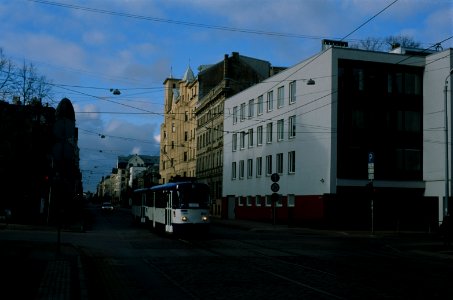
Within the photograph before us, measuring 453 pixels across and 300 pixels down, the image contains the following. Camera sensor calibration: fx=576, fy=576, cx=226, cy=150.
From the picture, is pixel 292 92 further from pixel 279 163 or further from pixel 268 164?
pixel 268 164

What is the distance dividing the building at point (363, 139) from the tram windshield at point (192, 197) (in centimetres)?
1517

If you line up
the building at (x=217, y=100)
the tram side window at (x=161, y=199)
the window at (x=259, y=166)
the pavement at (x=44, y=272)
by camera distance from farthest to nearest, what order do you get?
the building at (x=217, y=100)
the window at (x=259, y=166)
the tram side window at (x=161, y=199)
the pavement at (x=44, y=272)

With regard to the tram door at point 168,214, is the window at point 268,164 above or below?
above

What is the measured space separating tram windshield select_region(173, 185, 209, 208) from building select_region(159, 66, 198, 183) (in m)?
44.4

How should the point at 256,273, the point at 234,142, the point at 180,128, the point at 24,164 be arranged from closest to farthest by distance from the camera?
the point at 256,273, the point at 24,164, the point at 234,142, the point at 180,128

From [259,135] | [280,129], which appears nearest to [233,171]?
[259,135]

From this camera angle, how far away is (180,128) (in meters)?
93.0

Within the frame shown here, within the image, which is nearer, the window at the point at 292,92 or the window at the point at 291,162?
the window at the point at 291,162

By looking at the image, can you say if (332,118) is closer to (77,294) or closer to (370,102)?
(370,102)

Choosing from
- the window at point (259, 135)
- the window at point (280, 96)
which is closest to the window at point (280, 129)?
the window at point (280, 96)

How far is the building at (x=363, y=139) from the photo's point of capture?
138ft

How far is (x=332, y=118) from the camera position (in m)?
42.4

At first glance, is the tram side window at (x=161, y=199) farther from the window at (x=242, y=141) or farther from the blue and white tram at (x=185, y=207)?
the window at (x=242, y=141)

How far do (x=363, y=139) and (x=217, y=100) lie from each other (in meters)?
27.3
